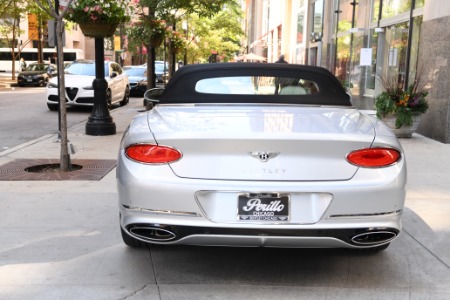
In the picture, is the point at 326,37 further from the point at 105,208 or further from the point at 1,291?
the point at 1,291

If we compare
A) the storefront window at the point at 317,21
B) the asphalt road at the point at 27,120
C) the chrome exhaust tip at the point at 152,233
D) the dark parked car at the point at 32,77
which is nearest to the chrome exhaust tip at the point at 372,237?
the chrome exhaust tip at the point at 152,233

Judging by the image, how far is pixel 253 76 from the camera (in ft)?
16.4

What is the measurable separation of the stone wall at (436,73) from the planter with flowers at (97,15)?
20.8ft

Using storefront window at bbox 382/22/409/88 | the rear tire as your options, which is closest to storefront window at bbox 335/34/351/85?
storefront window at bbox 382/22/409/88

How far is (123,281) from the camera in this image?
3809mm

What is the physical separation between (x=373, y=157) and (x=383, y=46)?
12789 millimetres

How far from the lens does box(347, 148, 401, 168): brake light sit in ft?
11.1

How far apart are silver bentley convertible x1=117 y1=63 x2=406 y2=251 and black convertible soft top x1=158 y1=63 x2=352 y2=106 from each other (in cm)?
114

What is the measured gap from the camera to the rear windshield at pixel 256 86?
15.9 feet

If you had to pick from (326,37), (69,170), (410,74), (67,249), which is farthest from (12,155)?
(326,37)

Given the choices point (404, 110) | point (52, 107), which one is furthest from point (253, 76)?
point (52, 107)

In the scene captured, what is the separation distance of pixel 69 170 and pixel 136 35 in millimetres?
8886

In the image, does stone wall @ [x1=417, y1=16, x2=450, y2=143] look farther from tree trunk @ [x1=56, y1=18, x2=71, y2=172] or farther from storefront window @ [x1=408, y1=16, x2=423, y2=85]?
tree trunk @ [x1=56, y1=18, x2=71, y2=172]

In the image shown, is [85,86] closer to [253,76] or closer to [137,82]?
[137,82]
